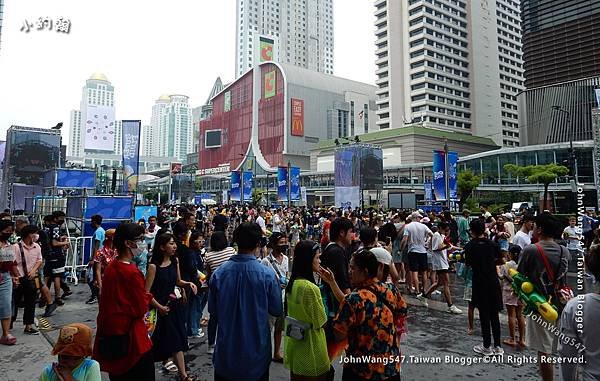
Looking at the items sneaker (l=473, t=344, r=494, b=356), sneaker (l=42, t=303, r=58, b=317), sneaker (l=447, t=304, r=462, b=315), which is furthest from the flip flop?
sneaker (l=447, t=304, r=462, b=315)

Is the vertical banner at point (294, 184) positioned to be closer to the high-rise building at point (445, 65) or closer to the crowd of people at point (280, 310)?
the crowd of people at point (280, 310)

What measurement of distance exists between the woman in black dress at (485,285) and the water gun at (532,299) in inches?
42.5

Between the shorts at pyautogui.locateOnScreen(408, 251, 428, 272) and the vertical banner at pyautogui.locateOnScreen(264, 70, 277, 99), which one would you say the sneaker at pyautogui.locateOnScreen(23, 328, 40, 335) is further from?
the vertical banner at pyautogui.locateOnScreen(264, 70, 277, 99)

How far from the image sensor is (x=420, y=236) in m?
8.03

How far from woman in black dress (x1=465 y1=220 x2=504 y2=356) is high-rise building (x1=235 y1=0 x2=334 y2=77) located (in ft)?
377

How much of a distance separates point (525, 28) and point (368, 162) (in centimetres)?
5245

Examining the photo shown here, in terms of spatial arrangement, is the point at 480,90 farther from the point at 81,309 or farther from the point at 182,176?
the point at 81,309

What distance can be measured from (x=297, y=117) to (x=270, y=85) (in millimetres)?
9355

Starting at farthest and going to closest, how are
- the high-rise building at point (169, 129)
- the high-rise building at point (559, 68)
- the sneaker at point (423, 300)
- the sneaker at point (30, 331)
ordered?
the high-rise building at point (169, 129)
the high-rise building at point (559, 68)
the sneaker at point (423, 300)
the sneaker at point (30, 331)

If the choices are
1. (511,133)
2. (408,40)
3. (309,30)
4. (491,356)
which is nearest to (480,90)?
(511,133)

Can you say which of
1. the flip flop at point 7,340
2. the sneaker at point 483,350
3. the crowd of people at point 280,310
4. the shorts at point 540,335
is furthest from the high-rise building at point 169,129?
Answer: the shorts at point 540,335

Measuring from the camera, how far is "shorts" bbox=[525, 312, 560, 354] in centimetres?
381

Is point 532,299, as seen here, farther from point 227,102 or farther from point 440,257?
point 227,102

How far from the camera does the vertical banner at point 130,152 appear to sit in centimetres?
1866
